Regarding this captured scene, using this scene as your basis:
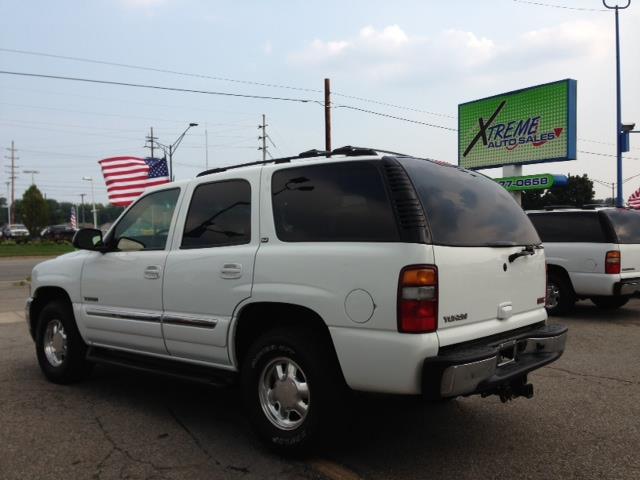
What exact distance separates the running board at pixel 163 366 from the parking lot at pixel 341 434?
0.38 metres

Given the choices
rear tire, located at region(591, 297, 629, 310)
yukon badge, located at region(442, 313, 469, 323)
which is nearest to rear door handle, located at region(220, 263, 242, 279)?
yukon badge, located at region(442, 313, 469, 323)

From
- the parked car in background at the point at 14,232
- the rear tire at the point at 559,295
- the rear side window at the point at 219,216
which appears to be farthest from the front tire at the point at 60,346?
the parked car in background at the point at 14,232

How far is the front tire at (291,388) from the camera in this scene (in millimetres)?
3508

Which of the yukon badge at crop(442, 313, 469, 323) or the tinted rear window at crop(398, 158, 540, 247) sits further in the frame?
the tinted rear window at crop(398, 158, 540, 247)

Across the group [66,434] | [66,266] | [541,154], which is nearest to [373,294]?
[66,434]

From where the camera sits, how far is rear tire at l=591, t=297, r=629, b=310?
1016cm

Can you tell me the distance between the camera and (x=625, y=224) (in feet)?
30.6

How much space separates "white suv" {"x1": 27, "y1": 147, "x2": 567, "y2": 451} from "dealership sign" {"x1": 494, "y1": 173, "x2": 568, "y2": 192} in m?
16.8

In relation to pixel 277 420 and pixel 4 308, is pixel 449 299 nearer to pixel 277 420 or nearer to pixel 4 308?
pixel 277 420

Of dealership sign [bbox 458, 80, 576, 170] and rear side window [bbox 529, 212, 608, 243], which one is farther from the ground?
dealership sign [bbox 458, 80, 576, 170]

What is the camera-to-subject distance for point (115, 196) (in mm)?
21359

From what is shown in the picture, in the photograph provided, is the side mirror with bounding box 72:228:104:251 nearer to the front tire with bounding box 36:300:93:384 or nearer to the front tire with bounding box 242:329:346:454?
the front tire with bounding box 36:300:93:384

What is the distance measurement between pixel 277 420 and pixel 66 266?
2.88m

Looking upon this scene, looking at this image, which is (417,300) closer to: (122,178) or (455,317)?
(455,317)
